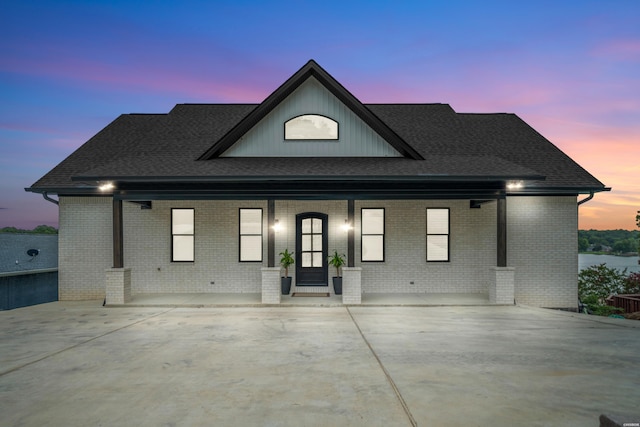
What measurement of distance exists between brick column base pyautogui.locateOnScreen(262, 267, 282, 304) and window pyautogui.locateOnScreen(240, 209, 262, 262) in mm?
2231

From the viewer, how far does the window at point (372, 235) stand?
14742 mm

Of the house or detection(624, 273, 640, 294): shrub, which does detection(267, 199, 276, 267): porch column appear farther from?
detection(624, 273, 640, 294): shrub

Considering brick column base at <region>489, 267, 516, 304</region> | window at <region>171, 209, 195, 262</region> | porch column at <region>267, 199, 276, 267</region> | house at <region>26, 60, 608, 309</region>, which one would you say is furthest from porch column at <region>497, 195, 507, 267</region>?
window at <region>171, 209, 195, 262</region>

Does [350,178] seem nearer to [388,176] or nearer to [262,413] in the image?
[388,176]

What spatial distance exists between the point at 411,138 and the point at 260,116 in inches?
243

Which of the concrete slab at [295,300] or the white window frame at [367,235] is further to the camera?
the white window frame at [367,235]

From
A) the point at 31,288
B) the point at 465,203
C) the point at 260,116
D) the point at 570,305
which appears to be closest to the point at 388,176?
the point at 465,203

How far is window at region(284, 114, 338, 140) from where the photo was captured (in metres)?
14.5

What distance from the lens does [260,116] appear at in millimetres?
14266

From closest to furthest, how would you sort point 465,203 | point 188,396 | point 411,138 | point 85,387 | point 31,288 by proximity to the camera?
1. point 188,396
2. point 85,387
3. point 31,288
4. point 465,203
5. point 411,138

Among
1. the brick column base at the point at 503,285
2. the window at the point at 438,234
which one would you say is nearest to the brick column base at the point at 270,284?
the window at the point at 438,234

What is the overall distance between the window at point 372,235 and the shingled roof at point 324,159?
2.11m

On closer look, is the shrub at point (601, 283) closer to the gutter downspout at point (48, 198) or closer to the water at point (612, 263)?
the water at point (612, 263)

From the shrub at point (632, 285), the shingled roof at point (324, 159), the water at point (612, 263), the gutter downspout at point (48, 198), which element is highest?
the shingled roof at point (324, 159)
